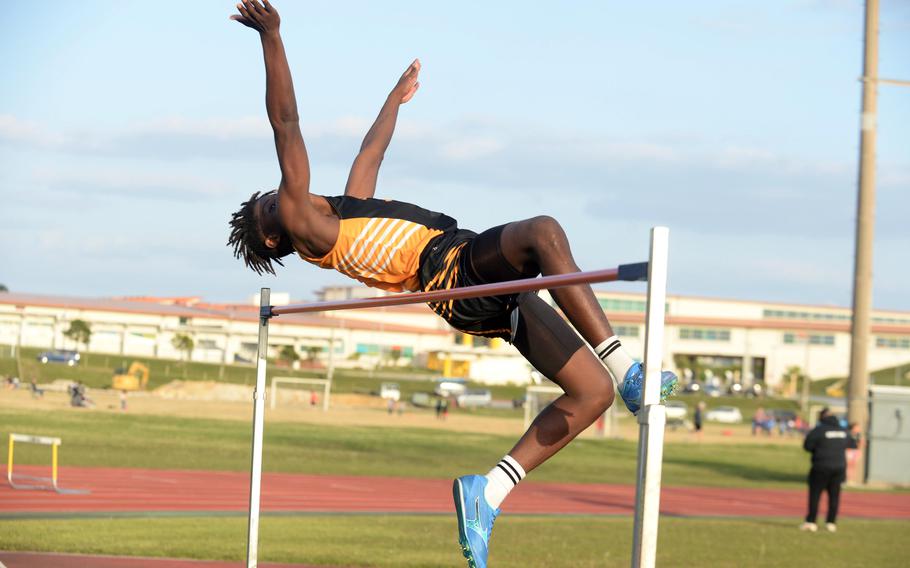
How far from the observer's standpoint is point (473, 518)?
378 cm

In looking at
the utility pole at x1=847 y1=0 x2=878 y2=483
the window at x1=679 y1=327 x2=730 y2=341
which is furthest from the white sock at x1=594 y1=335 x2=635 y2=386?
the window at x1=679 y1=327 x2=730 y2=341

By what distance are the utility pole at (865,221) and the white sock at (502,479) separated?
1704cm

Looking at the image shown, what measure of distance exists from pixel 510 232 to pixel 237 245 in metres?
1.27

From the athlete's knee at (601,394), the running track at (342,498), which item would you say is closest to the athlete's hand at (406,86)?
the athlete's knee at (601,394)

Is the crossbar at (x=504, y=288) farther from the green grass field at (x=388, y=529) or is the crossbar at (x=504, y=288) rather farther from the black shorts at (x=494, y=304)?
the green grass field at (x=388, y=529)

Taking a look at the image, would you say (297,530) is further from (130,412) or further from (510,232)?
(130,412)

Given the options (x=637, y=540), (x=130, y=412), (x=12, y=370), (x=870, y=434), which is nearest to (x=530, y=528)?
(x=637, y=540)

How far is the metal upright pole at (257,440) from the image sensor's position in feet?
16.7

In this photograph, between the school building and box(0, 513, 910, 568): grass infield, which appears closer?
box(0, 513, 910, 568): grass infield

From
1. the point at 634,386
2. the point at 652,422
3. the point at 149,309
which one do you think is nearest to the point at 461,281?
the point at 634,386

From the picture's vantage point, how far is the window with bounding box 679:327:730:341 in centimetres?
9475

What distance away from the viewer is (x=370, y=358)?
82.2 metres

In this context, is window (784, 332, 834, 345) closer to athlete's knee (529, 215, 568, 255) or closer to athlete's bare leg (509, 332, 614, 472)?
athlete's bare leg (509, 332, 614, 472)

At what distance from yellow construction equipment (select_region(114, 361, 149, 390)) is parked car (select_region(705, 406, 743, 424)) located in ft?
86.4
